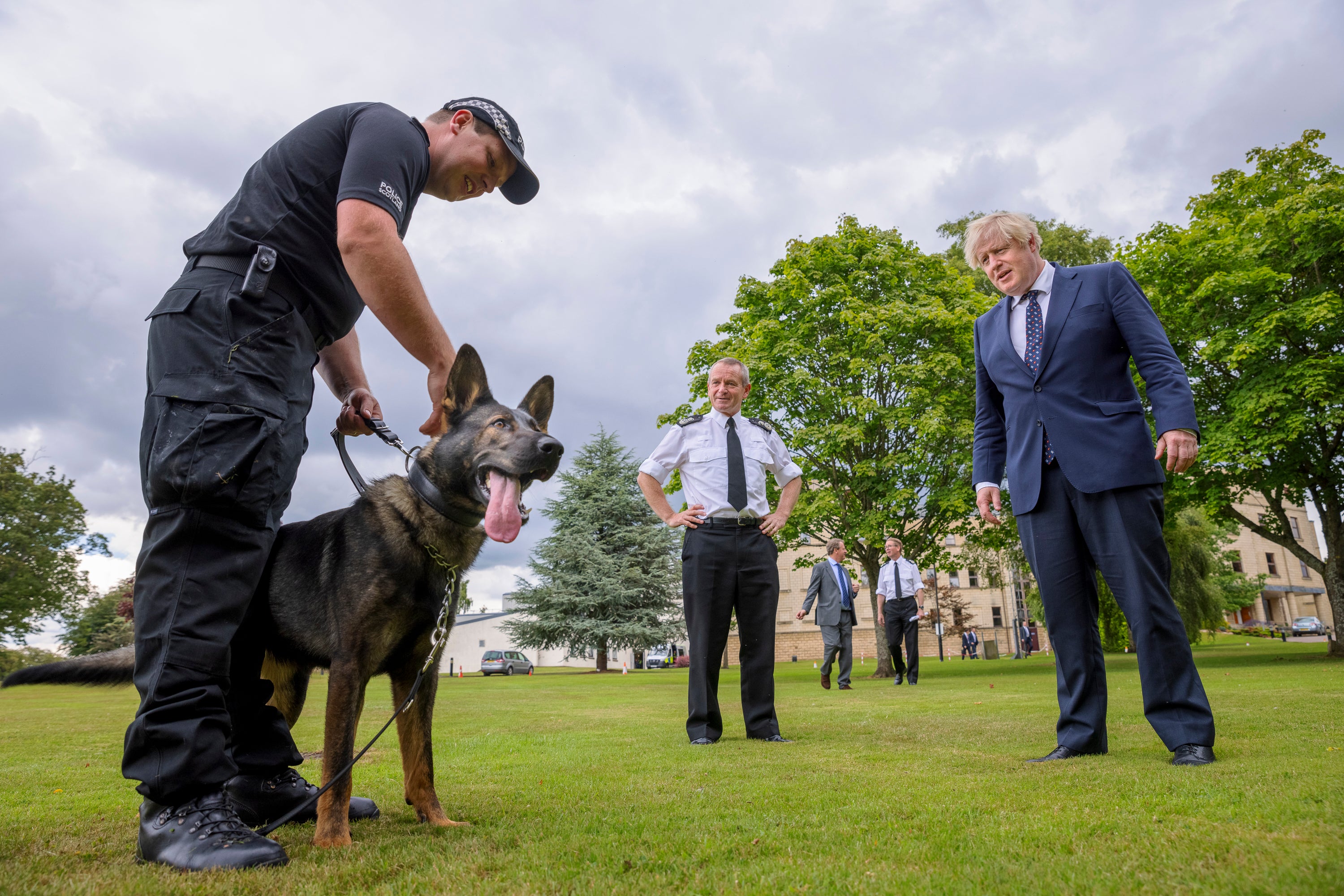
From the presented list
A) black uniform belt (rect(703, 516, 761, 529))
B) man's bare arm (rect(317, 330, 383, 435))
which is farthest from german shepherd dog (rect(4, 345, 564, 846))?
black uniform belt (rect(703, 516, 761, 529))

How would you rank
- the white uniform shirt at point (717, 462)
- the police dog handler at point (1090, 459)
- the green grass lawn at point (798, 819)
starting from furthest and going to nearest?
the white uniform shirt at point (717, 462)
the police dog handler at point (1090, 459)
the green grass lawn at point (798, 819)

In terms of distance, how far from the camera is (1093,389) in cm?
396

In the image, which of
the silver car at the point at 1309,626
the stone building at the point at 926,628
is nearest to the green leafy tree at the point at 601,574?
the stone building at the point at 926,628

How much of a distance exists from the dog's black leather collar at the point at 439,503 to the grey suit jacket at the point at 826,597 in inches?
517

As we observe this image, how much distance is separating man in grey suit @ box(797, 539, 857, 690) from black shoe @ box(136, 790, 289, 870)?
13.3 m

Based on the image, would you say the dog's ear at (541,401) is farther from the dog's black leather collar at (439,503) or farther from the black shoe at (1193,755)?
the black shoe at (1193,755)

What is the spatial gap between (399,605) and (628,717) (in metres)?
6.19

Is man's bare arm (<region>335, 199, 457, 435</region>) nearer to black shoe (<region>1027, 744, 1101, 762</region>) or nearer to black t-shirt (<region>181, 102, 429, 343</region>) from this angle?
black t-shirt (<region>181, 102, 429, 343</region>)

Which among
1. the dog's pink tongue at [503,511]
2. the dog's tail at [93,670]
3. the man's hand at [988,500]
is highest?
the man's hand at [988,500]

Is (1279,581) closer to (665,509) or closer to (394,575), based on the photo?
(665,509)

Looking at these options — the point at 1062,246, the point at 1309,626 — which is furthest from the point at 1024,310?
the point at 1309,626

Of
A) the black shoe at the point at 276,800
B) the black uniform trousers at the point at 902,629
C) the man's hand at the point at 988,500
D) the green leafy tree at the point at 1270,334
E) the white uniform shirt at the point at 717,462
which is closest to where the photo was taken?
the black shoe at the point at 276,800

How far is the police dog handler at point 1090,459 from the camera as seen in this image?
369cm

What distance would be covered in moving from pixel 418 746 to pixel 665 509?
348 cm
